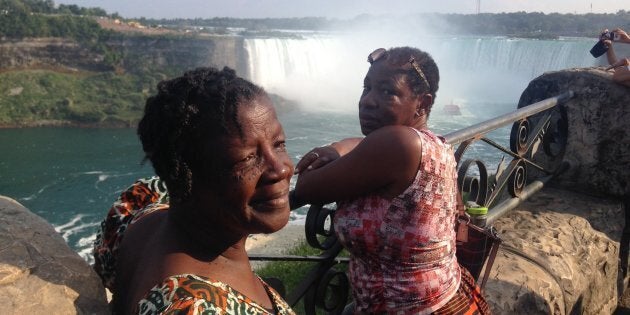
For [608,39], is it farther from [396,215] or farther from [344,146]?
[396,215]

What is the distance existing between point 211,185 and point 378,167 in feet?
1.78

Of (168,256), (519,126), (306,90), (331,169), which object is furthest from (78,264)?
(306,90)

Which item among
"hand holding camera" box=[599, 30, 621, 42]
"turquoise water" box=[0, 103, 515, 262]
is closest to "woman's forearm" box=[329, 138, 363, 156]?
"hand holding camera" box=[599, 30, 621, 42]

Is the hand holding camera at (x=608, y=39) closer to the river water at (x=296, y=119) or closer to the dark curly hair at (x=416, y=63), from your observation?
the dark curly hair at (x=416, y=63)

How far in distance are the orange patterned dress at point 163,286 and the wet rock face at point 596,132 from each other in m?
2.90

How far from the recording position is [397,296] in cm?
164

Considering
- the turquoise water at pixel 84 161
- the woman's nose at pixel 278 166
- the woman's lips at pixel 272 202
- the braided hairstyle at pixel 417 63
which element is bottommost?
the turquoise water at pixel 84 161

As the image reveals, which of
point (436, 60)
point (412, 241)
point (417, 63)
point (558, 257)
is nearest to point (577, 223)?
point (558, 257)

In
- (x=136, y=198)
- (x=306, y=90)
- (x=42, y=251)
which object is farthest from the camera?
(x=306, y=90)

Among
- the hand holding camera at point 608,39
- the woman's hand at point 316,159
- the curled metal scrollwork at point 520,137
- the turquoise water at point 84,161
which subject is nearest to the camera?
the woman's hand at point 316,159

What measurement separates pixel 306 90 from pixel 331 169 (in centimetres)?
4701

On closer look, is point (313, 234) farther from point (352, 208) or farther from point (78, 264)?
point (78, 264)

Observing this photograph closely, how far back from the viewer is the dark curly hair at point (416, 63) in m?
1.90

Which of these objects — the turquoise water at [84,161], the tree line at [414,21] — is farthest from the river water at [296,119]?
the tree line at [414,21]
